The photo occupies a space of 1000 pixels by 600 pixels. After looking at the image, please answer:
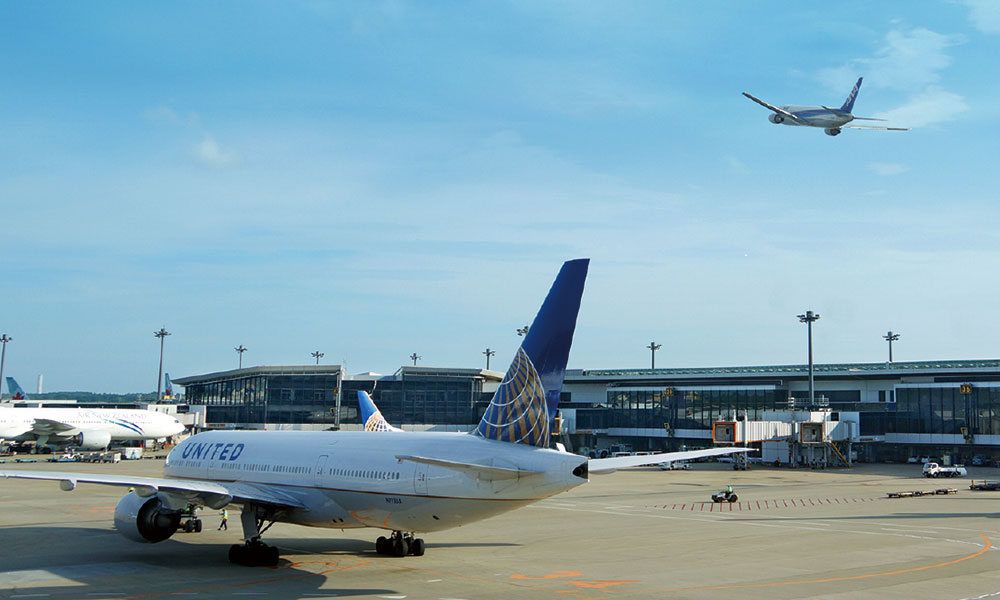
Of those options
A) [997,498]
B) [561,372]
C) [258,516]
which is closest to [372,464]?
[258,516]

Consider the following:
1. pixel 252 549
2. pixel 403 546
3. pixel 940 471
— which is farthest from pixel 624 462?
pixel 940 471

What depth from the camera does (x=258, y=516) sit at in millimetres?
28953

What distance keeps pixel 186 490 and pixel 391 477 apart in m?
6.54

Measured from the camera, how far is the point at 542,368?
24734 mm

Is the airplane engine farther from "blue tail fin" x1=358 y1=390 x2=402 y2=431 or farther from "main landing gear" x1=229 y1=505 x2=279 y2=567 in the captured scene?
"main landing gear" x1=229 y1=505 x2=279 y2=567

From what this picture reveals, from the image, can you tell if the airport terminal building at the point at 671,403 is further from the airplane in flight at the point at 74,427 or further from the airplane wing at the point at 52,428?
the airplane wing at the point at 52,428

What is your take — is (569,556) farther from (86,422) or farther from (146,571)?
(86,422)

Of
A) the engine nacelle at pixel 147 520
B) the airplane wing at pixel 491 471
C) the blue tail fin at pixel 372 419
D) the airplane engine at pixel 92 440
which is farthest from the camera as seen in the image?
the airplane engine at pixel 92 440

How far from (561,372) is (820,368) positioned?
113 meters

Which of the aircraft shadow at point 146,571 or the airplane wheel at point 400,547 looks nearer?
the aircraft shadow at point 146,571

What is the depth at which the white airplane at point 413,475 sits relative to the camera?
24.1m

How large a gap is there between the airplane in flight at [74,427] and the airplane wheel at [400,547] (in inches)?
2846

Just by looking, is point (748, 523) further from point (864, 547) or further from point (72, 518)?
point (72, 518)

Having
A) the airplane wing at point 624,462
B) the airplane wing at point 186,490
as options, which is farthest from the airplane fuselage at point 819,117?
the airplane wing at point 186,490
